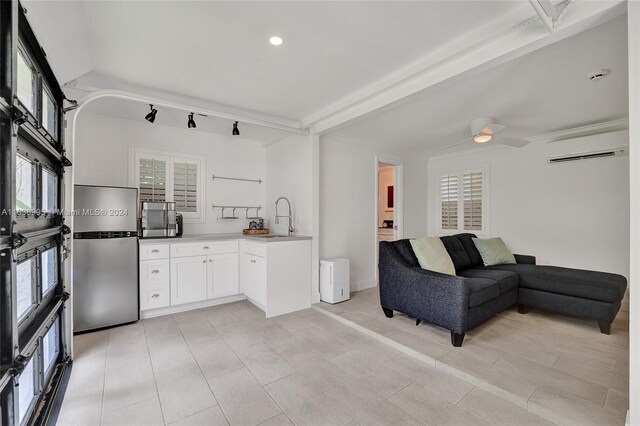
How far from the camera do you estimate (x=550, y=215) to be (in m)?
4.22

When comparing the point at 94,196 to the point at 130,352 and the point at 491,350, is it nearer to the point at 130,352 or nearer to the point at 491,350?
the point at 130,352

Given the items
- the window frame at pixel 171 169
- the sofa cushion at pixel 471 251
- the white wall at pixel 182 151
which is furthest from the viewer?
the sofa cushion at pixel 471 251

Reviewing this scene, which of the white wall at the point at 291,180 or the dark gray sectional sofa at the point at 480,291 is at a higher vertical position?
the white wall at the point at 291,180

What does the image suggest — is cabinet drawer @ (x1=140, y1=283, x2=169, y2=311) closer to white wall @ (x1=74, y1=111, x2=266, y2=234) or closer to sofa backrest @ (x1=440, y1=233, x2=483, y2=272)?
white wall @ (x1=74, y1=111, x2=266, y2=234)

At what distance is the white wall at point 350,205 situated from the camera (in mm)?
4238

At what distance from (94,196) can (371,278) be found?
3923 millimetres

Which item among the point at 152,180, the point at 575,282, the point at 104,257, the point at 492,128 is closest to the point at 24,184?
the point at 104,257

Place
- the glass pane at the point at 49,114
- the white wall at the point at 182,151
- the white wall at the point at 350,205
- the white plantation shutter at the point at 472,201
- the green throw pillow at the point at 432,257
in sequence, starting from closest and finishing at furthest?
the glass pane at the point at 49,114
the green throw pillow at the point at 432,257
the white wall at the point at 182,151
the white wall at the point at 350,205
the white plantation shutter at the point at 472,201

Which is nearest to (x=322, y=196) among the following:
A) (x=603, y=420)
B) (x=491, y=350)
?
(x=491, y=350)

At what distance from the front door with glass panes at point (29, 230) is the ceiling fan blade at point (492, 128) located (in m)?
3.81

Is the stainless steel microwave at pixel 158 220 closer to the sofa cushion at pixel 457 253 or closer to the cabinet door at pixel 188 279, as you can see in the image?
the cabinet door at pixel 188 279

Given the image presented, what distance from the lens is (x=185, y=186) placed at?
412 centimetres

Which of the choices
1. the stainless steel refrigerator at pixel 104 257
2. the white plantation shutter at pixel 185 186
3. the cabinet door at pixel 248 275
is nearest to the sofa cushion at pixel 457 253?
the cabinet door at pixel 248 275

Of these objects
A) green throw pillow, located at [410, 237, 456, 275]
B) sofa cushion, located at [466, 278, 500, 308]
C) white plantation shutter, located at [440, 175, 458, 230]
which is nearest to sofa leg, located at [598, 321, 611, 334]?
sofa cushion, located at [466, 278, 500, 308]
